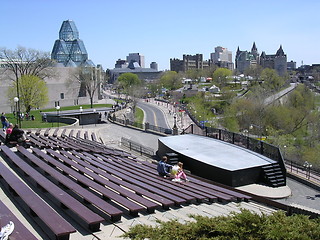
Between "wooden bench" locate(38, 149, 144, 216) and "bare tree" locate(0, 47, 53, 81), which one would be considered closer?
"wooden bench" locate(38, 149, 144, 216)

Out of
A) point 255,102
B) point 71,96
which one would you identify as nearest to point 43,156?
point 255,102

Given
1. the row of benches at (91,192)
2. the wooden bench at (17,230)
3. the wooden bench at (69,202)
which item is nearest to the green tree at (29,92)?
the row of benches at (91,192)

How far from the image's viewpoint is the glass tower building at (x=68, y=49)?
97.9 metres

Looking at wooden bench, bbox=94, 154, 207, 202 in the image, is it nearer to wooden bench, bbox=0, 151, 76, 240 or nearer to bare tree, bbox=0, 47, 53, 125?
wooden bench, bbox=0, 151, 76, 240

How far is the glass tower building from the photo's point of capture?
97.9 metres

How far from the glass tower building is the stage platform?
7978 cm

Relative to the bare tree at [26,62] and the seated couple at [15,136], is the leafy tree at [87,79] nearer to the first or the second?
the bare tree at [26,62]

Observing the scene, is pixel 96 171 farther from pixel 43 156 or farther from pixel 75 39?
pixel 75 39

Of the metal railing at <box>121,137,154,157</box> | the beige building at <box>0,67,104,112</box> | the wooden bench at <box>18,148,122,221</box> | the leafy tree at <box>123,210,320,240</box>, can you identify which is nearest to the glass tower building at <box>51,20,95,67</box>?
the beige building at <box>0,67,104,112</box>

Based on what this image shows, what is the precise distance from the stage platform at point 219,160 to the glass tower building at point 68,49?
7978 centimetres

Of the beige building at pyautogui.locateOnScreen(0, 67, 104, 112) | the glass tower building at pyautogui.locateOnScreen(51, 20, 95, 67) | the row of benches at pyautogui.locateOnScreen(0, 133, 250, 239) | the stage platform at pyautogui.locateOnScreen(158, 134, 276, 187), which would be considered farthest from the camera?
the glass tower building at pyautogui.locateOnScreen(51, 20, 95, 67)

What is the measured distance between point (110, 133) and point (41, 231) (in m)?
30.5

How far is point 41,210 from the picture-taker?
23.8ft

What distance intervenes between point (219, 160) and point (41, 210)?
38.3 ft
